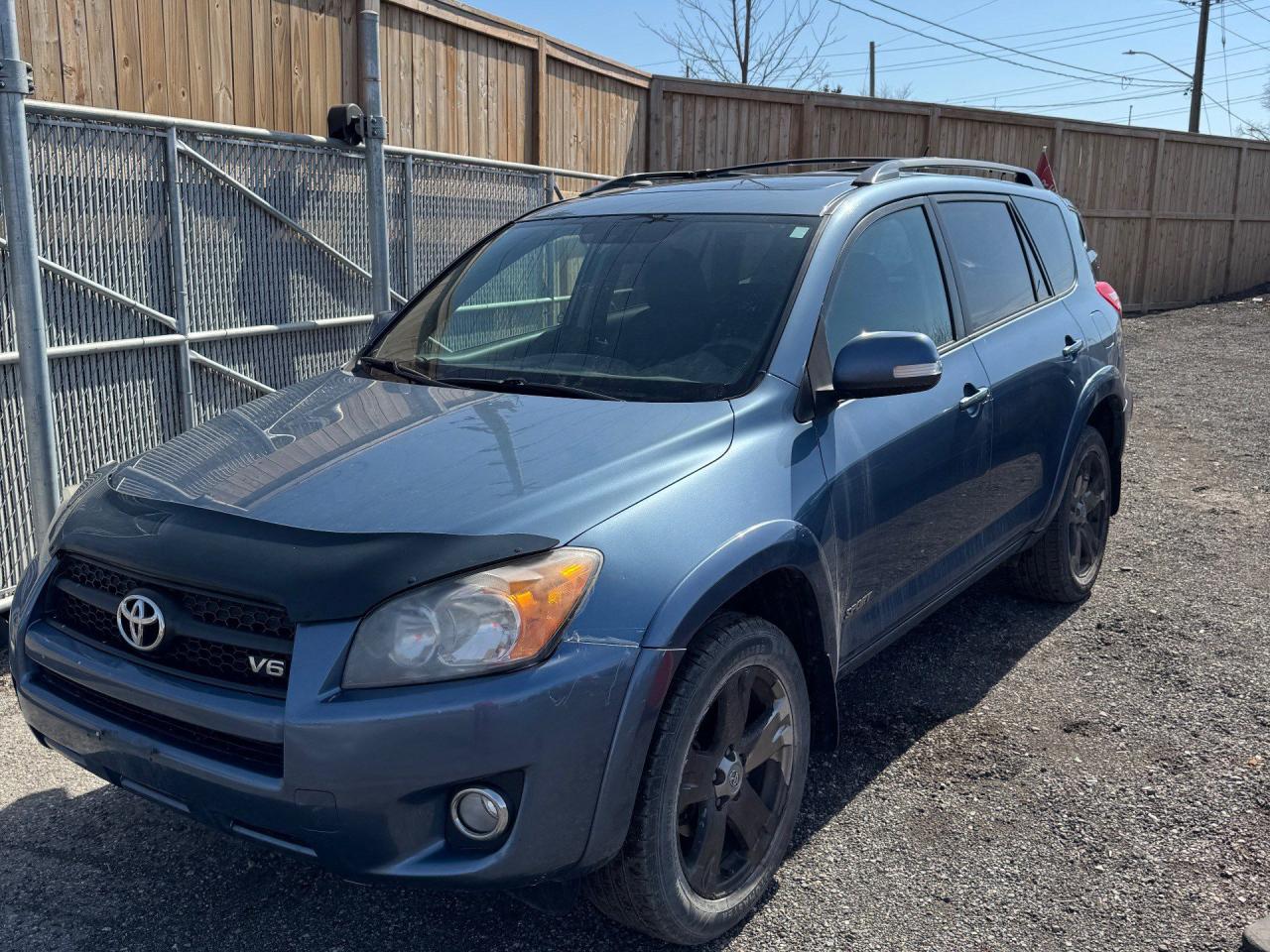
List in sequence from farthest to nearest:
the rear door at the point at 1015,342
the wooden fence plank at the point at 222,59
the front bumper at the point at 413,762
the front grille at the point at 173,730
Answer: the wooden fence plank at the point at 222,59
the rear door at the point at 1015,342
the front grille at the point at 173,730
the front bumper at the point at 413,762

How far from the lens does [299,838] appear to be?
2.33 m

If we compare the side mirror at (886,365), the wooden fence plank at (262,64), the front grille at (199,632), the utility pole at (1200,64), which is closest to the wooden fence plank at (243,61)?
the wooden fence plank at (262,64)

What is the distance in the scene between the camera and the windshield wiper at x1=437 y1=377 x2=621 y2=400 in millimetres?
3174

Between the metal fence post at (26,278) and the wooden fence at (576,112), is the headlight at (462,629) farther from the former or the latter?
the wooden fence at (576,112)

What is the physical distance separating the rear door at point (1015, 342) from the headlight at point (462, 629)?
222 centimetres

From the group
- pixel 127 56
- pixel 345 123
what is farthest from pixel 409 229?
pixel 127 56

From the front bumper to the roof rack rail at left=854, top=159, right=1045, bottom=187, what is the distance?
2270 millimetres

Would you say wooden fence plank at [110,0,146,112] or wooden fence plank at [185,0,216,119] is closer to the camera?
wooden fence plank at [110,0,146,112]

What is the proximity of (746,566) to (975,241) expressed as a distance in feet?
7.34

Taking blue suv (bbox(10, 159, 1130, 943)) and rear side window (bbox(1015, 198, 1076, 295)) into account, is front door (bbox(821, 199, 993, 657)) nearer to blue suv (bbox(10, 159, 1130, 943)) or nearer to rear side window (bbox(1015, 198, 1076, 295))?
blue suv (bbox(10, 159, 1130, 943))

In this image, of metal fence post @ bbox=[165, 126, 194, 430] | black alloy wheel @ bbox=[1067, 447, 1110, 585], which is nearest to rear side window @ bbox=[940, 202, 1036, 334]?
black alloy wheel @ bbox=[1067, 447, 1110, 585]

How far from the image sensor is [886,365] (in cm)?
305

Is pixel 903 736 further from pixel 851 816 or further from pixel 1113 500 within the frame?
pixel 1113 500

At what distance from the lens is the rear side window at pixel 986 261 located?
414cm
